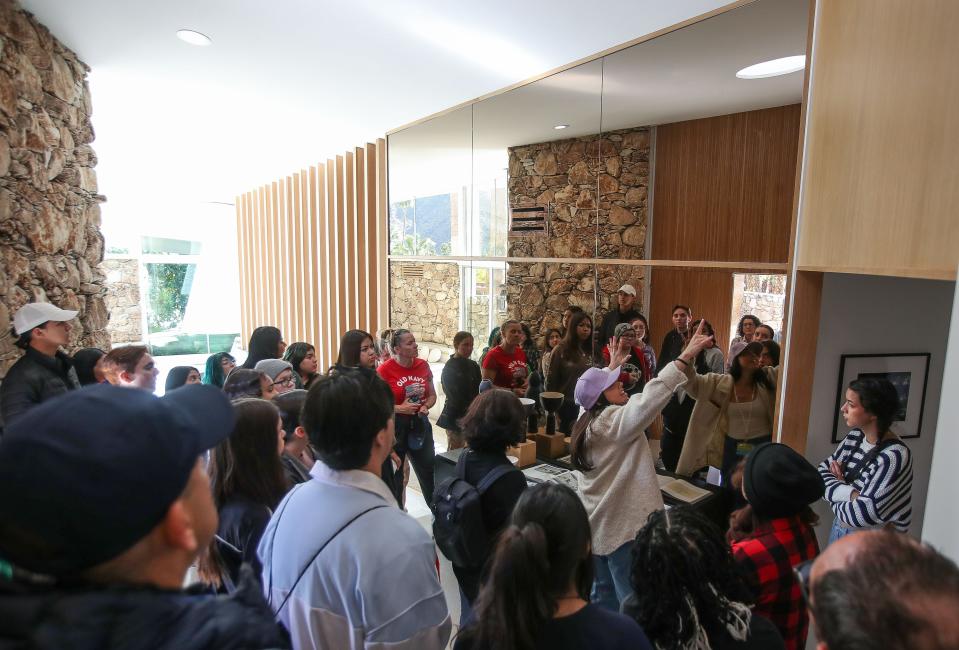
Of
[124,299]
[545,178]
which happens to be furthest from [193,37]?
[124,299]

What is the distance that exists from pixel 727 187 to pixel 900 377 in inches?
51.8

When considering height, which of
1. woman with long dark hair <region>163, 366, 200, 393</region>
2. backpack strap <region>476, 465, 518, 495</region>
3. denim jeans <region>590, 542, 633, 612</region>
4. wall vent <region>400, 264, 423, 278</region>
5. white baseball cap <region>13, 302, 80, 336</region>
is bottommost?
denim jeans <region>590, 542, 633, 612</region>

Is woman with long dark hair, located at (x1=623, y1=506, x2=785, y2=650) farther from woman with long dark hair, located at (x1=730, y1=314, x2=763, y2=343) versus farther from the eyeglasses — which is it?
woman with long dark hair, located at (x1=730, y1=314, x2=763, y2=343)

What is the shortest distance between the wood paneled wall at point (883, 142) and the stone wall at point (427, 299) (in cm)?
344

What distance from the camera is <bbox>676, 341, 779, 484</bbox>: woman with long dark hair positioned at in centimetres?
272

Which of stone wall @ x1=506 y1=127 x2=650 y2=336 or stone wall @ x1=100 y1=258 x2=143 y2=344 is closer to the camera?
stone wall @ x1=506 y1=127 x2=650 y2=336

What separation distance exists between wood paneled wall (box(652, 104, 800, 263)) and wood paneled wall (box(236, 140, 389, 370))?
3.60 metres

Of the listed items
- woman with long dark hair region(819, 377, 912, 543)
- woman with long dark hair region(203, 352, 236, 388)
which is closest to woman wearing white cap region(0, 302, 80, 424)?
woman with long dark hair region(203, 352, 236, 388)

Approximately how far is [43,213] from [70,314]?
0.94 m

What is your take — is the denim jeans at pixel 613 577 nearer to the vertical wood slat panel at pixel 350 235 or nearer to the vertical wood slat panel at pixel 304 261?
the vertical wood slat panel at pixel 350 235

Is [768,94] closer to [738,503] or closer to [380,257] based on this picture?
[738,503]

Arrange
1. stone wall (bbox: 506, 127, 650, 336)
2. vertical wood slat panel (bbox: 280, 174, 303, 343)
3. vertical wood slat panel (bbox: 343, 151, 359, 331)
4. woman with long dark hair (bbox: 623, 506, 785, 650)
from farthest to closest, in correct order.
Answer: vertical wood slat panel (bbox: 280, 174, 303, 343) < vertical wood slat panel (bbox: 343, 151, 359, 331) < stone wall (bbox: 506, 127, 650, 336) < woman with long dark hair (bbox: 623, 506, 785, 650)

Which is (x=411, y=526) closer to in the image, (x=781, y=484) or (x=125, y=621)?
(x=125, y=621)

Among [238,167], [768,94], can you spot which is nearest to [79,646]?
[768,94]
